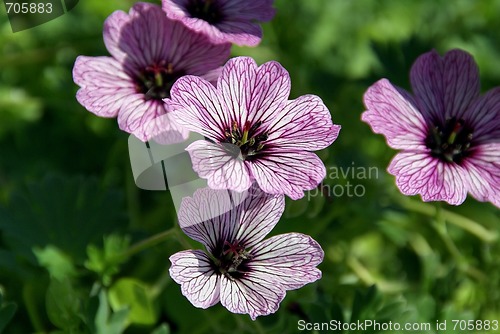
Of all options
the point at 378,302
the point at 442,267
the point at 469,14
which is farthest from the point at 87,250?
the point at 469,14

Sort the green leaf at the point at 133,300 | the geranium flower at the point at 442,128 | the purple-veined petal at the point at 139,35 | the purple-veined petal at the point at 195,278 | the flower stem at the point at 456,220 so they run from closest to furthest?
the purple-veined petal at the point at 195,278 → the geranium flower at the point at 442,128 → the purple-veined petal at the point at 139,35 → the green leaf at the point at 133,300 → the flower stem at the point at 456,220

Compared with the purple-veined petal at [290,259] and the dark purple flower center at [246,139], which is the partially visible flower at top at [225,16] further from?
the purple-veined petal at [290,259]

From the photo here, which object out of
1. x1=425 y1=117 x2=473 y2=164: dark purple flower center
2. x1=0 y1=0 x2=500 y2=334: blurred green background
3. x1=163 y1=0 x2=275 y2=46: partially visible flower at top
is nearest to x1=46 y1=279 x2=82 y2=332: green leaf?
x1=0 y1=0 x2=500 y2=334: blurred green background

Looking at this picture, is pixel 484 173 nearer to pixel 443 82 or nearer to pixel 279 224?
pixel 443 82

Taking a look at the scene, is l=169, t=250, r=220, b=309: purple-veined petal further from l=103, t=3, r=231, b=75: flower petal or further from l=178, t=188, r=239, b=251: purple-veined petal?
l=103, t=3, r=231, b=75: flower petal

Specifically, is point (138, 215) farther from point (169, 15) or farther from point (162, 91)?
point (169, 15)

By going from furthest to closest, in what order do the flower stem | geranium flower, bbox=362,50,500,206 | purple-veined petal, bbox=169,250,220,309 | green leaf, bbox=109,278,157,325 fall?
the flower stem, green leaf, bbox=109,278,157,325, geranium flower, bbox=362,50,500,206, purple-veined petal, bbox=169,250,220,309

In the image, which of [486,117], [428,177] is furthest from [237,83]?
[486,117]

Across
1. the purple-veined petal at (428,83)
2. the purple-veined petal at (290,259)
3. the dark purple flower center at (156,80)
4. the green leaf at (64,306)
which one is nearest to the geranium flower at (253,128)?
the purple-veined petal at (290,259)
